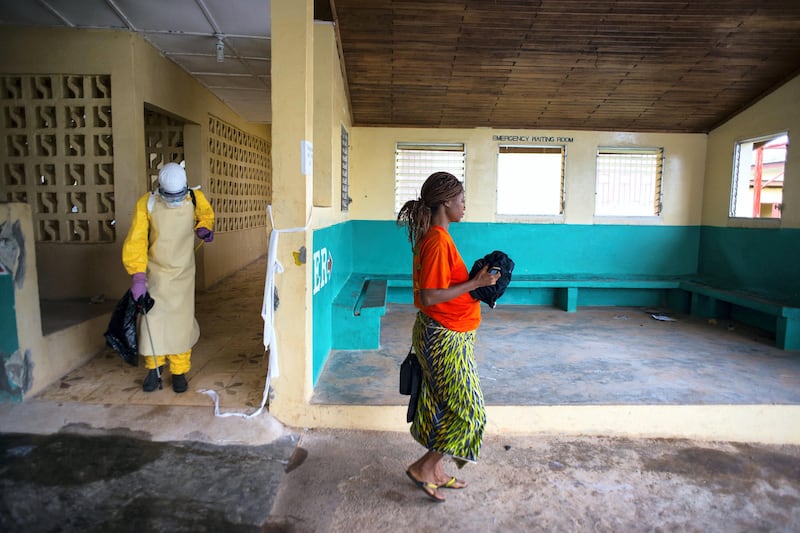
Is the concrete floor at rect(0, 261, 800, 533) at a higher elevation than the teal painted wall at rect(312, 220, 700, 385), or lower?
lower

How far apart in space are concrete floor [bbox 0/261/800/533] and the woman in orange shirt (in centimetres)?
42

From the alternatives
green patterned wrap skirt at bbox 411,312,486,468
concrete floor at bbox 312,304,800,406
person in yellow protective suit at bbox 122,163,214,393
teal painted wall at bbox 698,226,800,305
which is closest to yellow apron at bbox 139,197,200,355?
person in yellow protective suit at bbox 122,163,214,393

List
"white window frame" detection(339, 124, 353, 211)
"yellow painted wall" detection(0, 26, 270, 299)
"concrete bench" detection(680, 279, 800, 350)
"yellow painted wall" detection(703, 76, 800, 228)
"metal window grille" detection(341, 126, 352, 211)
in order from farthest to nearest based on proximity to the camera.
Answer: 1. "metal window grille" detection(341, 126, 352, 211)
2. "white window frame" detection(339, 124, 353, 211)
3. "yellow painted wall" detection(703, 76, 800, 228)
4. "yellow painted wall" detection(0, 26, 270, 299)
5. "concrete bench" detection(680, 279, 800, 350)

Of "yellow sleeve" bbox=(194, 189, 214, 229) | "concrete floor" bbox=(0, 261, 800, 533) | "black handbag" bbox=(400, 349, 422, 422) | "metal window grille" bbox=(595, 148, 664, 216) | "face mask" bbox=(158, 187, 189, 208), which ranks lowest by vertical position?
"concrete floor" bbox=(0, 261, 800, 533)

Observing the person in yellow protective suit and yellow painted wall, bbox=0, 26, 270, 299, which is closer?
the person in yellow protective suit

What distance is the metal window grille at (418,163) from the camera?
719 cm

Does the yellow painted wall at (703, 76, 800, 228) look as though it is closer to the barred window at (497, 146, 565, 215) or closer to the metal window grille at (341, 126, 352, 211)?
the barred window at (497, 146, 565, 215)

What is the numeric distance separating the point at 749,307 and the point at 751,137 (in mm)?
2139

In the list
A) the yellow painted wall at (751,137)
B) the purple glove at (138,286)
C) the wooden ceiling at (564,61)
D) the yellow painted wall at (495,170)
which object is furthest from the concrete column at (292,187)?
the yellow painted wall at (751,137)

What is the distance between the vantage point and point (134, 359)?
3646 millimetres

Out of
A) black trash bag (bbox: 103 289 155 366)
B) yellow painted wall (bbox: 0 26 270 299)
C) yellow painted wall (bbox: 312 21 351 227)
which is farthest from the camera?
yellow painted wall (bbox: 0 26 270 299)

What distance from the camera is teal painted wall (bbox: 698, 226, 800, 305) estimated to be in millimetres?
5715

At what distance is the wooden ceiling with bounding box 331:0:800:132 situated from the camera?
4836mm

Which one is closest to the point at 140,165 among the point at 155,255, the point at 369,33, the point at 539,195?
the point at 155,255
